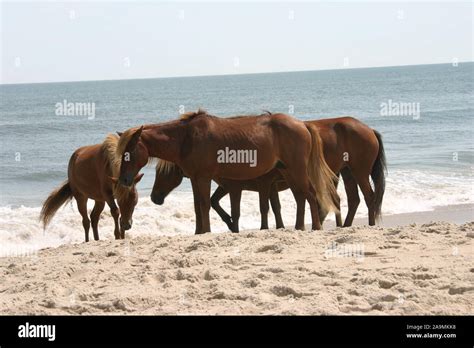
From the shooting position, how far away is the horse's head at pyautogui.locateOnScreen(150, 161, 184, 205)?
10.8 m

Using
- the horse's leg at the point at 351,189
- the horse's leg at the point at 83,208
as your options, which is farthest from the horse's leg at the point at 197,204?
the horse's leg at the point at 351,189

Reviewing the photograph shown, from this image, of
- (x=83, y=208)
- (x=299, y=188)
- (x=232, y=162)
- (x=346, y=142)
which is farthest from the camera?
(x=83, y=208)

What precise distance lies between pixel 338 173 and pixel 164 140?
3096 mm

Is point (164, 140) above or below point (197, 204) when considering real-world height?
above

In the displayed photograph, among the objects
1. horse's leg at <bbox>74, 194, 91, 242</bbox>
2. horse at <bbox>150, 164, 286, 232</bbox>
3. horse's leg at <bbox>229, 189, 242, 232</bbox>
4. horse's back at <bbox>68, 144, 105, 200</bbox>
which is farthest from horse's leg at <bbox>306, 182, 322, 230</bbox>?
horse's leg at <bbox>74, 194, 91, 242</bbox>

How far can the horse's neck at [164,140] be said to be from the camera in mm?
9312

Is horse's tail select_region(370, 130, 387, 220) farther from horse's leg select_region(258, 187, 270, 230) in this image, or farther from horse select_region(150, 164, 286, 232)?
horse's leg select_region(258, 187, 270, 230)

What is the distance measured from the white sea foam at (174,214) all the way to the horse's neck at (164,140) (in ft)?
12.3

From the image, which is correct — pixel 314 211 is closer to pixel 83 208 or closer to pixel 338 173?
pixel 338 173

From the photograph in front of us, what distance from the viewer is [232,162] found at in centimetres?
959

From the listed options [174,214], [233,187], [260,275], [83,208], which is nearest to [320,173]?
[233,187]
